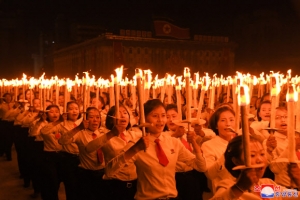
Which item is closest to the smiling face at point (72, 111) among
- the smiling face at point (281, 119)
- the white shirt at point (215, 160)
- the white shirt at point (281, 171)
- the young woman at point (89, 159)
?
the young woman at point (89, 159)

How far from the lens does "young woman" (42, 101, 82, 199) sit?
4730 mm

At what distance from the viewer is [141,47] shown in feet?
88.8

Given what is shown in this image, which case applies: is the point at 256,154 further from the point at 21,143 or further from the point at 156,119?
the point at 21,143

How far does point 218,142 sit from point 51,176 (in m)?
2.69

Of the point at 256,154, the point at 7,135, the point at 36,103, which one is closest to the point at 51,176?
the point at 36,103

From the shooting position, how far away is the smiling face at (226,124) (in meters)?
3.52

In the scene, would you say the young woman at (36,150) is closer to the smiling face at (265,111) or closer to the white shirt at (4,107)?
the white shirt at (4,107)

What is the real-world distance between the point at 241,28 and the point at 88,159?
26665 millimetres

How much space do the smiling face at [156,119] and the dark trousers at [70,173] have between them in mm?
1773

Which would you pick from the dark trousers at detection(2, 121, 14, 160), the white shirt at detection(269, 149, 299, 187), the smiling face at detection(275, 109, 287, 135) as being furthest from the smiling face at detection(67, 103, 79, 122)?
the dark trousers at detection(2, 121, 14, 160)

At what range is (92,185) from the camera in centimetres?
445

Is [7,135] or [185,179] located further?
[7,135]

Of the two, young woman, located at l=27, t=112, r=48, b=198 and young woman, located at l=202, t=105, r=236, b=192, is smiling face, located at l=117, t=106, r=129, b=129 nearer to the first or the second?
young woman, located at l=202, t=105, r=236, b=192

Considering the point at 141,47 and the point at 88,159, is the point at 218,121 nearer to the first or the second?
the point at 88,159
